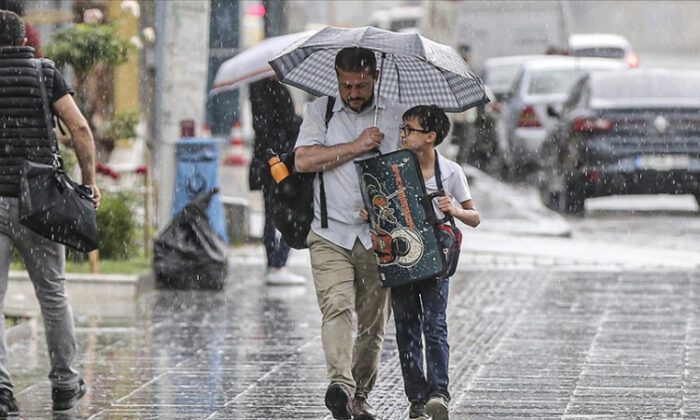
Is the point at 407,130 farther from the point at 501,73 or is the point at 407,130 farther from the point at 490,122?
the point at 501,73

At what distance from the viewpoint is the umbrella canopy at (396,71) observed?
767 cm

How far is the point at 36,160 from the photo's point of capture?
8195mm

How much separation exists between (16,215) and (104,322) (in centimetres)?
335

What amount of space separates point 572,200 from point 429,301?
44.0 ft

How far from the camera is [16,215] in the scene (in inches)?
322

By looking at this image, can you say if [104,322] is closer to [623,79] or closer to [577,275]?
[577,275]

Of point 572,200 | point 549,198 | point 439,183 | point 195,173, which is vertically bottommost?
point 549,198

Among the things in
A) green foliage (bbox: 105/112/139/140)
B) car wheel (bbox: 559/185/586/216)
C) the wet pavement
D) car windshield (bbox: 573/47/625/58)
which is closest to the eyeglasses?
the wet pavement

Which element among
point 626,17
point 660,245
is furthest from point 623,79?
point 626,17

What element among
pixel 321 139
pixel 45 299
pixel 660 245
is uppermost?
pixel 321 139

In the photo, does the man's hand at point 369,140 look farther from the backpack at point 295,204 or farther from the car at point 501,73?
the car at point 501,73

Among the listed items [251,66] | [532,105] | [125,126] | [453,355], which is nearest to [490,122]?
[532,105]

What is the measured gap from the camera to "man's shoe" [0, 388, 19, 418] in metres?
8.04

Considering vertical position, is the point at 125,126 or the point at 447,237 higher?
the point at 447,237
